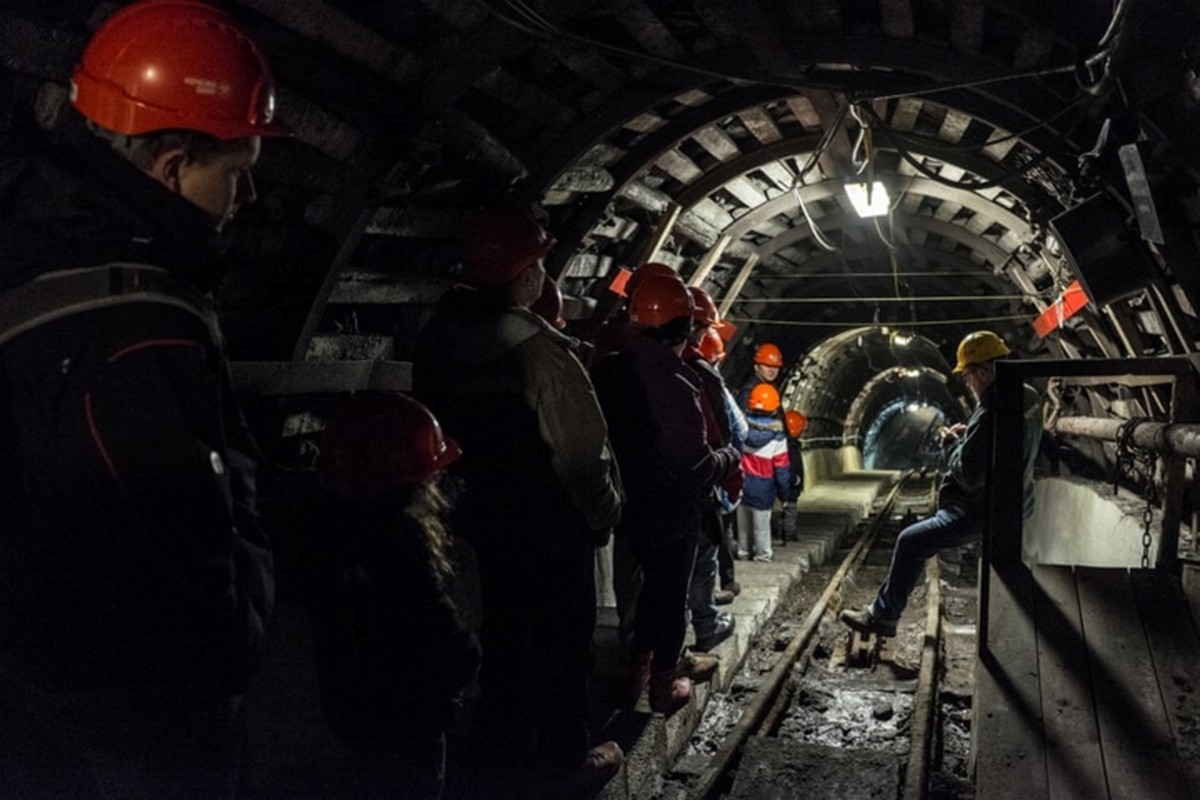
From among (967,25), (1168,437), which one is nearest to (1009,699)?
(1168,437)

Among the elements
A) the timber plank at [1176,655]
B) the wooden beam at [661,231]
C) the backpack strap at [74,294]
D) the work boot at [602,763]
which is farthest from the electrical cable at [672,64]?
the work boot at [602,763]

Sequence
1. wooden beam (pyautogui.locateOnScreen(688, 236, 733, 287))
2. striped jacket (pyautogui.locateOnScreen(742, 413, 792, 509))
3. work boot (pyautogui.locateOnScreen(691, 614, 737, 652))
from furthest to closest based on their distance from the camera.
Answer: striped jacket (pyautogui.locateOnScreen(742, 413, 792, 509)) → wooden beam (pyautogui.locateOnScreen(688, 236, 733, 287)) → work boot (pyautogui.locateOnScreen(691, 614, 737, 652))

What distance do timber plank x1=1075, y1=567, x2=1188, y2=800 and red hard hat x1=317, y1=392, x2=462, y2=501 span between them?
2.91m

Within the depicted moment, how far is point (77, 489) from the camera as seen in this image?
66.5 inches

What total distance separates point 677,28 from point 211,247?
463 centimetres

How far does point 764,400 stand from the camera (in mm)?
10242

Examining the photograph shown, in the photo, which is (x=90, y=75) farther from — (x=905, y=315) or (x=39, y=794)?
(x=905, y=315)

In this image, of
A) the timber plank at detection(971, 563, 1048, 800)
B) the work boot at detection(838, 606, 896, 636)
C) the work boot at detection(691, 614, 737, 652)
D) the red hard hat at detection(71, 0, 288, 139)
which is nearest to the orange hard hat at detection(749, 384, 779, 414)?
the work boot at detection(838, 606, 896, 636)

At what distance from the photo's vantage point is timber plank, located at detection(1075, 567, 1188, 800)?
11.0 ft

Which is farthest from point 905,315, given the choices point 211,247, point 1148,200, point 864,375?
point 211,247

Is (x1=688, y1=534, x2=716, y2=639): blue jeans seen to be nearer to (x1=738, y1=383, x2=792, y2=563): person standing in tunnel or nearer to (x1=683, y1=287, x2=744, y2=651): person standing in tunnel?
(x1=683, y1=287, x2=744, y2=651): person standing in tunnel

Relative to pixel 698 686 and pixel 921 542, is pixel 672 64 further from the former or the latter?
pixel 698 686

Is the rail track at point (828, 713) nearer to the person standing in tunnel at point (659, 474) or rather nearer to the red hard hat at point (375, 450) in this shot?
the person standing in tunnel at point (659, 474)

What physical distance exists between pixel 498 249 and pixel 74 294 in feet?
6.20
